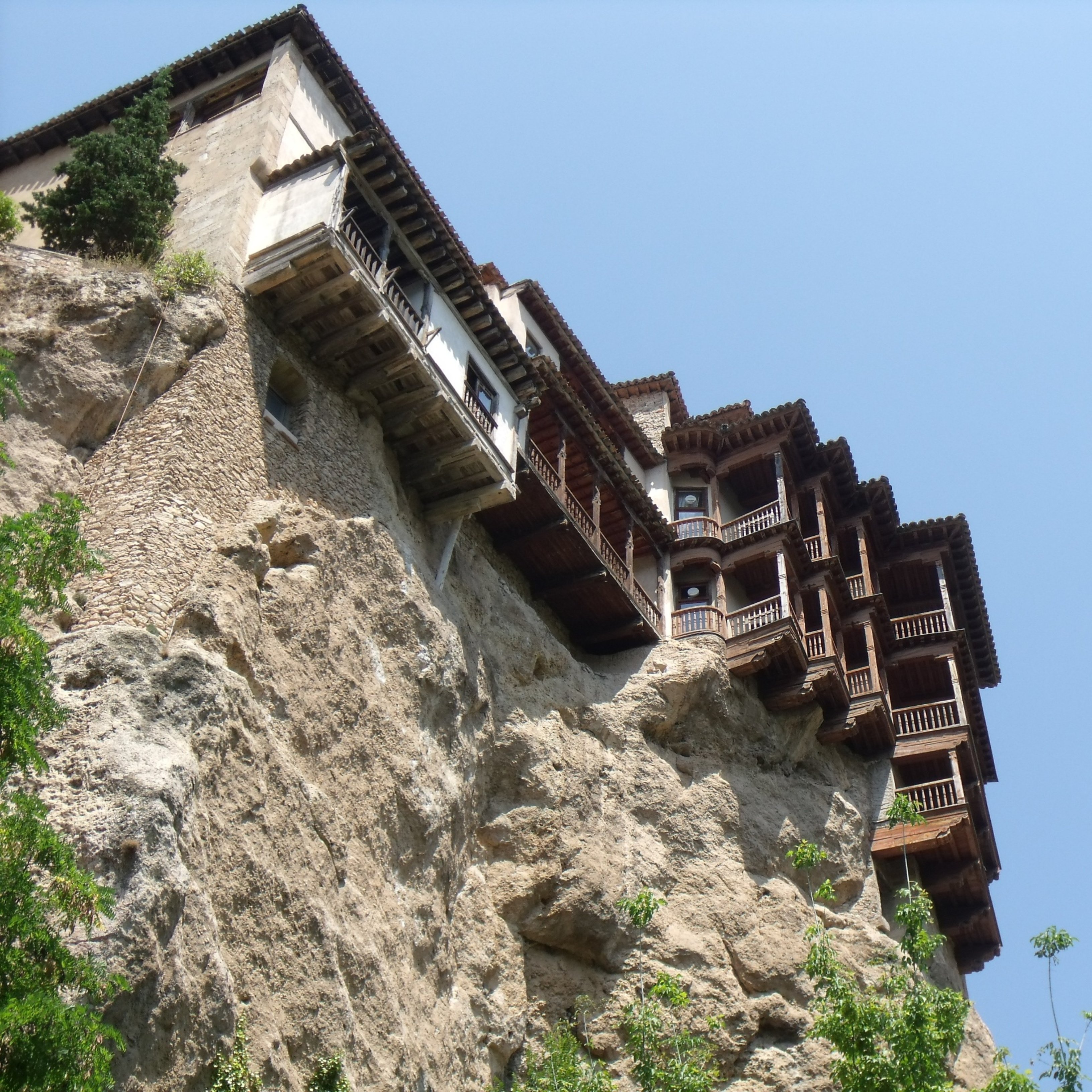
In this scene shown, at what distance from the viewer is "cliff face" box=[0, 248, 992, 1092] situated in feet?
50.3

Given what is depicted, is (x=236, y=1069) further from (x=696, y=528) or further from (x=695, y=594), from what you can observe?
(x=696, y=528)

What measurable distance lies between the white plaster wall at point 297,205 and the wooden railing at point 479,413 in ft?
14.2

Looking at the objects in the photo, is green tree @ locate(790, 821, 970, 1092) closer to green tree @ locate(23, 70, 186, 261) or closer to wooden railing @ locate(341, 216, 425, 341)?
wooden railing @ locate(341, 216, 425, 341)

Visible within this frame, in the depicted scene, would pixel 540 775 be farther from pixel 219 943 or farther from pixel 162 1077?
pixel 162 1077

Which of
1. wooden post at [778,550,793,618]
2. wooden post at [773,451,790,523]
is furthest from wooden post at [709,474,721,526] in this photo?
wooden post at [778,550,793,618]

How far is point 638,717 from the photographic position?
28.3 meters

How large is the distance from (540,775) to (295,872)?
8262 millimetres

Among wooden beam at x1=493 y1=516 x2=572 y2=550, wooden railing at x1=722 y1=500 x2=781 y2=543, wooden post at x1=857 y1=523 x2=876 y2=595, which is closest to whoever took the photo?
wooden beam at x1=493 y1=516 x2=572 y2=550

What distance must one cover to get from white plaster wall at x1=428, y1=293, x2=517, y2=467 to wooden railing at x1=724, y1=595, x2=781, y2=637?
7.80m

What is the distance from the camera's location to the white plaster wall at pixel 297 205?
22.5 m

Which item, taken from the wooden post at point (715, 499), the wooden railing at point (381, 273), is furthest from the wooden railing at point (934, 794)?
the wooden railing at point (381, 273)

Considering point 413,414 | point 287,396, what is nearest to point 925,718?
point 413,414

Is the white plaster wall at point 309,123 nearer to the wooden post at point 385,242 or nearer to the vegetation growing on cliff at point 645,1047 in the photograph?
the wooden post at point 385,242

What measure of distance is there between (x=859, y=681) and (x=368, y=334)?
16.3m
